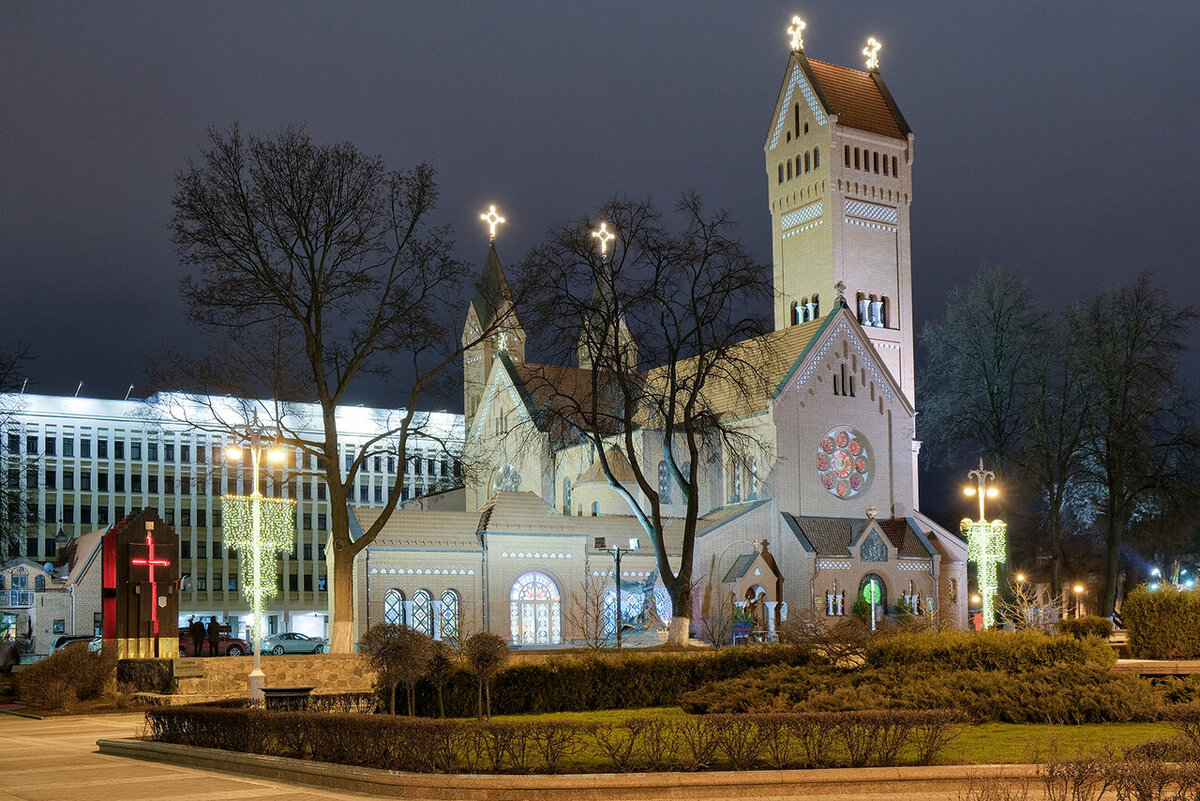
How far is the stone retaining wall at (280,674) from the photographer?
30.7m

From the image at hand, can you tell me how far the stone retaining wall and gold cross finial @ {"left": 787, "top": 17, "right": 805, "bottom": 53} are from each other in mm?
57993

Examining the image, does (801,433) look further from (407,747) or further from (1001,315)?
(407,747)

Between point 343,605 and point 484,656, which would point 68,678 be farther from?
point 484,656

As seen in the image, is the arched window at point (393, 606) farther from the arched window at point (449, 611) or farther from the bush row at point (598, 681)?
the bush row at point (598, 681)

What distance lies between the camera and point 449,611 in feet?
171

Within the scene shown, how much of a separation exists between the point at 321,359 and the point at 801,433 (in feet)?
90.0

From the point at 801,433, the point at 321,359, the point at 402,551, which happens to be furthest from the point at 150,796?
the point at 801,433

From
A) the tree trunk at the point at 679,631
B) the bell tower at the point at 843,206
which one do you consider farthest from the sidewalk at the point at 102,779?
the bell tower at the point at 843,206

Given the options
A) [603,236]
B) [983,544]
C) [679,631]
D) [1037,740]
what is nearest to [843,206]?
[603,236]

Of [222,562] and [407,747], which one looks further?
[222,562]

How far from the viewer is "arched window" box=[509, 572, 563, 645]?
174 feet

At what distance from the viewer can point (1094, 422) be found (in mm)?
55906

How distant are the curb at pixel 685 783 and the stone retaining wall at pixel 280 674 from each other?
14.7 metres

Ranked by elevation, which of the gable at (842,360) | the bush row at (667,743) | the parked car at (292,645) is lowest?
the parked car at (292,645)
